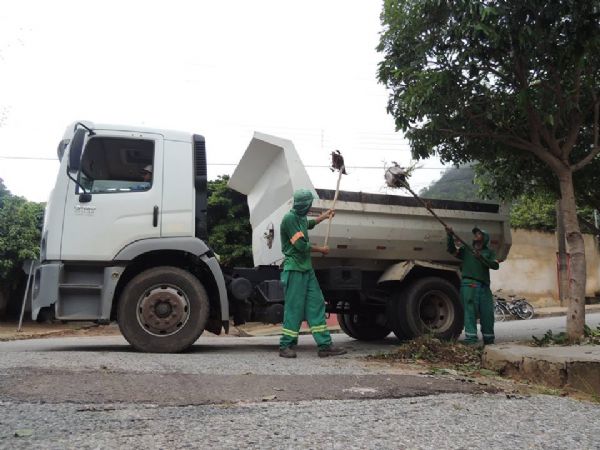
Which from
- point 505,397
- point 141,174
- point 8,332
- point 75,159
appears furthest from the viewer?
point 8,332

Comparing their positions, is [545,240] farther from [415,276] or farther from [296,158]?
[296,158]

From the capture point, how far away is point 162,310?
5594 millimetres

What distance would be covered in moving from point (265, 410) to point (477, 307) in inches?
177

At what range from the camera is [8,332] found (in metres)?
13.7

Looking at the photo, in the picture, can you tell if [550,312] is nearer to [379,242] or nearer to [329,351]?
[379,242]

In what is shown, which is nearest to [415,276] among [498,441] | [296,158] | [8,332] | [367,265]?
[367,265]

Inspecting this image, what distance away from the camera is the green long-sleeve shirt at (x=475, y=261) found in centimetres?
675

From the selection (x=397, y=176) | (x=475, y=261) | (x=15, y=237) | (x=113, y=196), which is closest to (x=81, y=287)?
(x=113, y=196)

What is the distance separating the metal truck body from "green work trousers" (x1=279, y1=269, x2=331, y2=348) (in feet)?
2.51

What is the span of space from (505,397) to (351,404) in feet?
3.87

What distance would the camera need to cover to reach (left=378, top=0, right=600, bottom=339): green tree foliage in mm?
Answer: 5301

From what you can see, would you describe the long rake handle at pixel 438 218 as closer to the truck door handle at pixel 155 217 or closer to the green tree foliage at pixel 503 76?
the green tree foliage at pixel 503 76

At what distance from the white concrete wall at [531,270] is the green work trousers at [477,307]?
1180cm

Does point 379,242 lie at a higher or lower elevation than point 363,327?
higher
